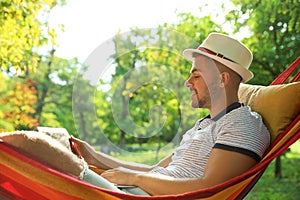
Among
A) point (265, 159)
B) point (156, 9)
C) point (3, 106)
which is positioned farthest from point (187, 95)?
point (265, 159)

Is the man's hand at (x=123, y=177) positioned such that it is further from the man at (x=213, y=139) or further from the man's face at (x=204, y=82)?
the man's face at (x=204, y=82)

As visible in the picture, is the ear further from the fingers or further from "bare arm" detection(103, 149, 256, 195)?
the fingers

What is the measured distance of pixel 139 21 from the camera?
6.59 meters

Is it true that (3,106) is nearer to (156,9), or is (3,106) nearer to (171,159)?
(156,9)

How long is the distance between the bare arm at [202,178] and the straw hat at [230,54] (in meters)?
0.44

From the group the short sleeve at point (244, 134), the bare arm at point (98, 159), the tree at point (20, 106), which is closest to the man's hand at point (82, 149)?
the bare arm at point (98, 159)

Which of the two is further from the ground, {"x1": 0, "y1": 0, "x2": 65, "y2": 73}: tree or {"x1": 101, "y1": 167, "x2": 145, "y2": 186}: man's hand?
{"x1": 0, "y1": 0, "x2": 65, "y2": 73}: tree

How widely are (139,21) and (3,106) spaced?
2175 millimetres

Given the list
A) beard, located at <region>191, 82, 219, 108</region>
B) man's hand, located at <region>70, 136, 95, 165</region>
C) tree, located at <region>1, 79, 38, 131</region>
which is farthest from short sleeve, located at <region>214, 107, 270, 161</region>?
tree, located at <region>1, 79, 38, 131</region>

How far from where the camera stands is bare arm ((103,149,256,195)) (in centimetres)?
189

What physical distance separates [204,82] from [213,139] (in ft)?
0.90

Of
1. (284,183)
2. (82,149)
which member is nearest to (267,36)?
(284,183)

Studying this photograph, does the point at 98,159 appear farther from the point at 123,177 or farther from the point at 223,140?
the point at 223,140

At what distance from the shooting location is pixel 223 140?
198 centimetres
